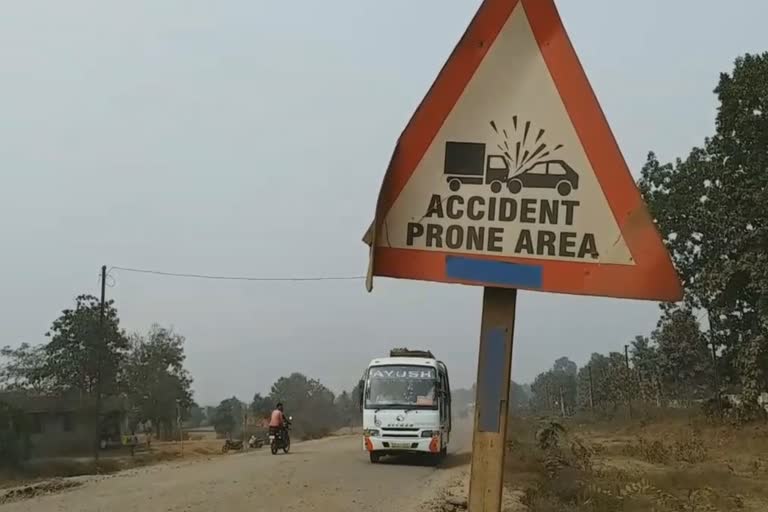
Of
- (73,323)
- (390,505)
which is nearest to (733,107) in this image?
(390,505)

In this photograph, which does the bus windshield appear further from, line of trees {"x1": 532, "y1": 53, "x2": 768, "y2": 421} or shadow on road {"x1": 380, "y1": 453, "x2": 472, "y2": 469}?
line of trees {"x1": 532, "y1": 53, "x2": 768, "y2": 421}

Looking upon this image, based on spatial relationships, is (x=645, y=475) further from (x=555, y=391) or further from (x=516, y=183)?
(x=555, y=391)

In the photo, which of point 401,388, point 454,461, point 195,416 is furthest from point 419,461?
point 195,416

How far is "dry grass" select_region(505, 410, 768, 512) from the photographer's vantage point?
32.9 ft

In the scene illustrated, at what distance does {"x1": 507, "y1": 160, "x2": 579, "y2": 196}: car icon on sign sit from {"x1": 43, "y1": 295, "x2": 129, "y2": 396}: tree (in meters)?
37.0

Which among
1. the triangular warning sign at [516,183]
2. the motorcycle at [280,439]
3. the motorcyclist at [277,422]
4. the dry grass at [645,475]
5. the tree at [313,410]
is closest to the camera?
the triangular warning sign at [516,183]

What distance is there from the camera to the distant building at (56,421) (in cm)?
2359

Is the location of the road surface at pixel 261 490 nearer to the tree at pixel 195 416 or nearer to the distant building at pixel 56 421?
the distant building at pixel 56 421

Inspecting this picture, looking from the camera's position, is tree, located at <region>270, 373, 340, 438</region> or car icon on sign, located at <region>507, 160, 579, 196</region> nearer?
car icon on sign, located at <region>507, 160, 579, 196</region>

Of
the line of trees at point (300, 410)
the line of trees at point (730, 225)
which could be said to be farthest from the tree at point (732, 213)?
the line of trees at point (300, 410)

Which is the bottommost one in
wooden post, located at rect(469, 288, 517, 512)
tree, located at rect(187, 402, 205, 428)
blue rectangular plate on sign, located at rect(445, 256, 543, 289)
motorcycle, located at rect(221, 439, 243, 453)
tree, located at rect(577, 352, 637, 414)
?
tree, located at rect(187, 402, 205, 428)

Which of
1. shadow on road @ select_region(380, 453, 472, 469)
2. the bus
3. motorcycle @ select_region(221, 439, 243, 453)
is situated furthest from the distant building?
the bus

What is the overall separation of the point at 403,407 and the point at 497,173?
16.1 meters

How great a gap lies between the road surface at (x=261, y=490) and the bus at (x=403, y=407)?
58cm
